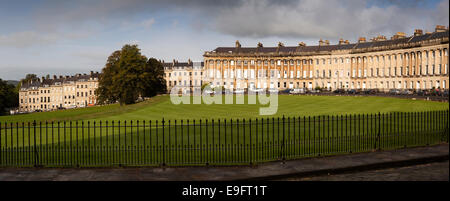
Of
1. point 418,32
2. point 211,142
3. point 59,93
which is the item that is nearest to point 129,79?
point 211,142

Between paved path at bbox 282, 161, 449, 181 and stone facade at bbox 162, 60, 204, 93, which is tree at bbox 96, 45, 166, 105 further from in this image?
stone facade at bbox 162, 60, 204, 93

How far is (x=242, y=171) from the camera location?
12336 millimetres

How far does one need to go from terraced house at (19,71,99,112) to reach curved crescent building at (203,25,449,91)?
53282mm

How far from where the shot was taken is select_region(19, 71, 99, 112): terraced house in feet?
481

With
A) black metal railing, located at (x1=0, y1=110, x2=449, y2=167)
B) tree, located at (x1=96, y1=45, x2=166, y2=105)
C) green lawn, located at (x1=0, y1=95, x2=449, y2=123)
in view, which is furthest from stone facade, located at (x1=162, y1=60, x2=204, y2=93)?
black metal railing, located at (x1=0, y1=110, x2=449, y2=167)

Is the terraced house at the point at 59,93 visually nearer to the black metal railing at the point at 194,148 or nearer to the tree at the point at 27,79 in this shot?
the tree at the point at 27,79

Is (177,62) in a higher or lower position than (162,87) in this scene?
higher

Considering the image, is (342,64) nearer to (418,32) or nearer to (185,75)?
(418,32)

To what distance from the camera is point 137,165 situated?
13.5 m

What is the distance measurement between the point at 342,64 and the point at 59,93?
359 feet

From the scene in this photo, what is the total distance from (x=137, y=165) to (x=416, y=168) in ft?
31.6

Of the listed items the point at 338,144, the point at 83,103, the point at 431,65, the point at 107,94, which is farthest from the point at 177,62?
the point at 338,144

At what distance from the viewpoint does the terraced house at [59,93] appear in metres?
147
